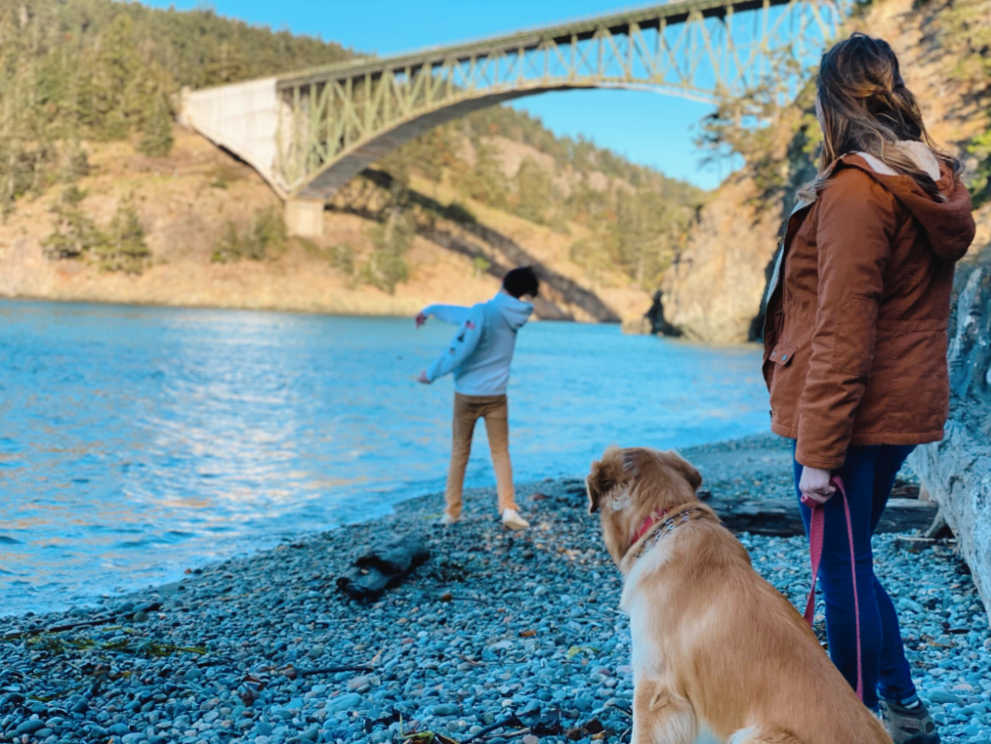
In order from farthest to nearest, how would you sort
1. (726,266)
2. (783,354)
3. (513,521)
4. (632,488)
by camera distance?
1. (726,266)
2. (513,521)
3. (632,488)
4. (783,354)

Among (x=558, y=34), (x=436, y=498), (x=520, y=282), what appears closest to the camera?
(x=520, y=282)

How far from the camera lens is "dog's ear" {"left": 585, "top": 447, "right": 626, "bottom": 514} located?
2586 millimetres

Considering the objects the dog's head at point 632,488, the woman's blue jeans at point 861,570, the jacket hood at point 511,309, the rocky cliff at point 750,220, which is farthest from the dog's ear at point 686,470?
the rocky cliff at point 750,220

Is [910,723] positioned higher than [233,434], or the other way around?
[910,723]

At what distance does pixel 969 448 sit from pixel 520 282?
363 cm

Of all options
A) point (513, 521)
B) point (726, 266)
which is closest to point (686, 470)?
point (513, 521)

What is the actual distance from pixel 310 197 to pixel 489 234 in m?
22.7

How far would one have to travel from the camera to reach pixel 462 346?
6.60 meters

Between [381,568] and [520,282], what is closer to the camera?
[381,568]

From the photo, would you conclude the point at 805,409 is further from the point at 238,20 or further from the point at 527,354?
the point at 238,20

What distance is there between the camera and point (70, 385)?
1703cm

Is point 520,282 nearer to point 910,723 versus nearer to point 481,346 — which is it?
point 481,346

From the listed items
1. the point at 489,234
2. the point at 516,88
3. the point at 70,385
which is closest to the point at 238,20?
the point at 489,234

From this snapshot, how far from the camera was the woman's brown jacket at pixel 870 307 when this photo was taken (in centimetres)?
215
